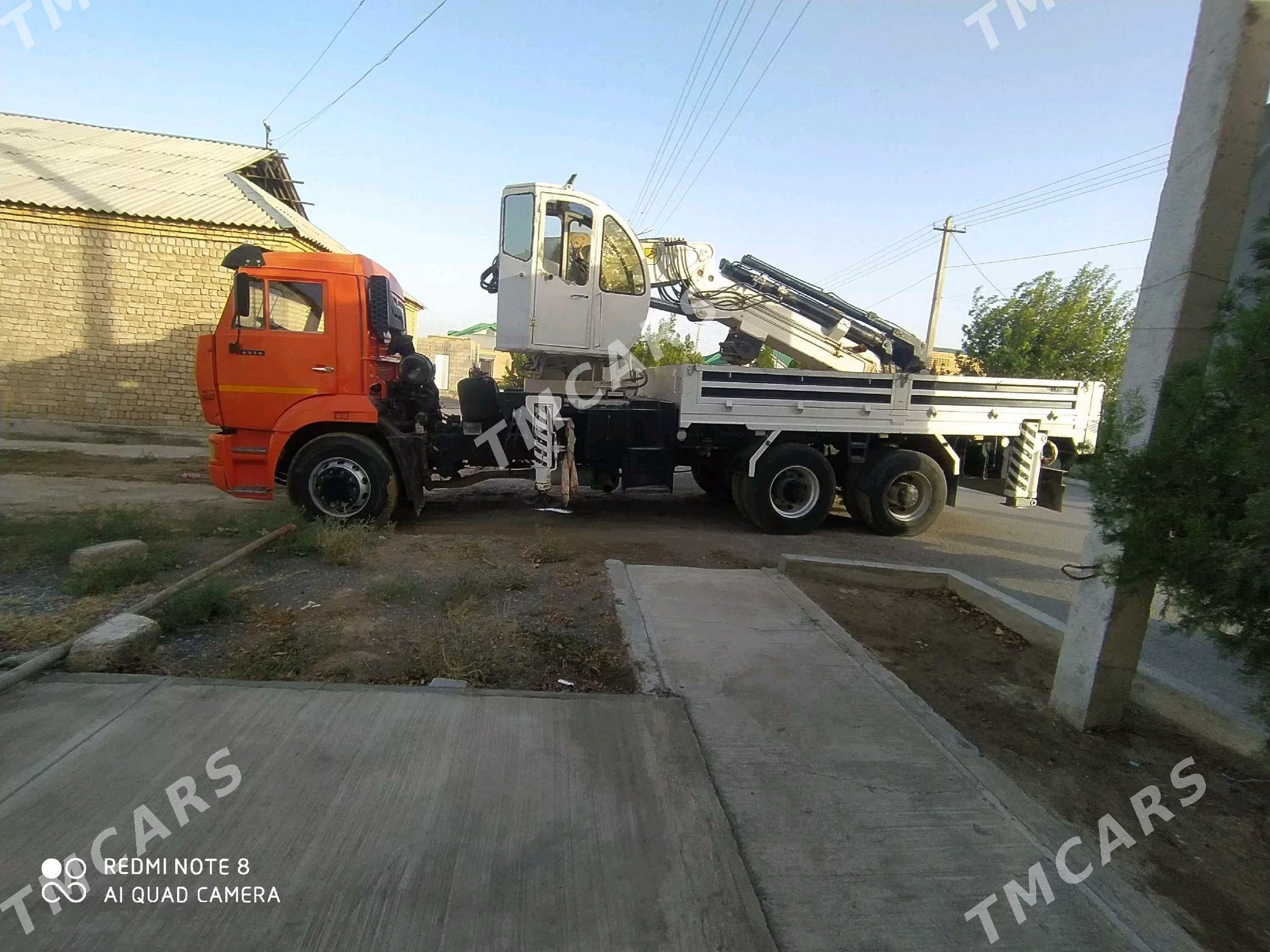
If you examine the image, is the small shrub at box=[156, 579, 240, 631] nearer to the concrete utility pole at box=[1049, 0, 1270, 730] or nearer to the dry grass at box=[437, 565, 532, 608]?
the dry grass at box=[437, 565, 532, 608]

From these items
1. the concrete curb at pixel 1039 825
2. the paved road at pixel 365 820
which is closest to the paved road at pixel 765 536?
the concrete curb at pixel 1039 825

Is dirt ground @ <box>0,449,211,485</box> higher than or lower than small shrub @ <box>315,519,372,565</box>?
lower

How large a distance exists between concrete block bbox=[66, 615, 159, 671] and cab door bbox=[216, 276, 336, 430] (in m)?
3.45

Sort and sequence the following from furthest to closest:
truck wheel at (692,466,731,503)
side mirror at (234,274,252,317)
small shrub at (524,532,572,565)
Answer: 1. truck wheel at (692,466,731,503)
2. side mirror at (234,274,252,317)
3. small shrub at (524,532,572,565)

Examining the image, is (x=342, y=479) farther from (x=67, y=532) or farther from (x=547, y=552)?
(x=547, y=552)

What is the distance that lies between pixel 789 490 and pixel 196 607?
5910 mm

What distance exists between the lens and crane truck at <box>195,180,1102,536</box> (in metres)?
6.77

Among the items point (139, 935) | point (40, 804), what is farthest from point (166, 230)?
point (139, 935)

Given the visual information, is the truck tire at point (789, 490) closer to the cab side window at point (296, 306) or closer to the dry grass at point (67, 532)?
the cab side window at point (296, 306)


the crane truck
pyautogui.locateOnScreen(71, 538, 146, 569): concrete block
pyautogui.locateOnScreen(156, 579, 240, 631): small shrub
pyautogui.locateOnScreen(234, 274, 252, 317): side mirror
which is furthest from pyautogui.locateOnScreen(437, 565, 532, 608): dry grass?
pyautogui.locateOnScreen(234, 274, 252, 317): side mirror

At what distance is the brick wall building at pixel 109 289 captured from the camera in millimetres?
12344

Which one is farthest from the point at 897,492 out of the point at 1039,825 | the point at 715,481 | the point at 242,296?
the point at 242,296

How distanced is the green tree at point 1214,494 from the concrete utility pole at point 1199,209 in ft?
0.99

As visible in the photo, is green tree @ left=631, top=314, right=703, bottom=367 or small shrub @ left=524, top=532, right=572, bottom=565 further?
green tree @ left=631, top=314, right=703, bottom=367
